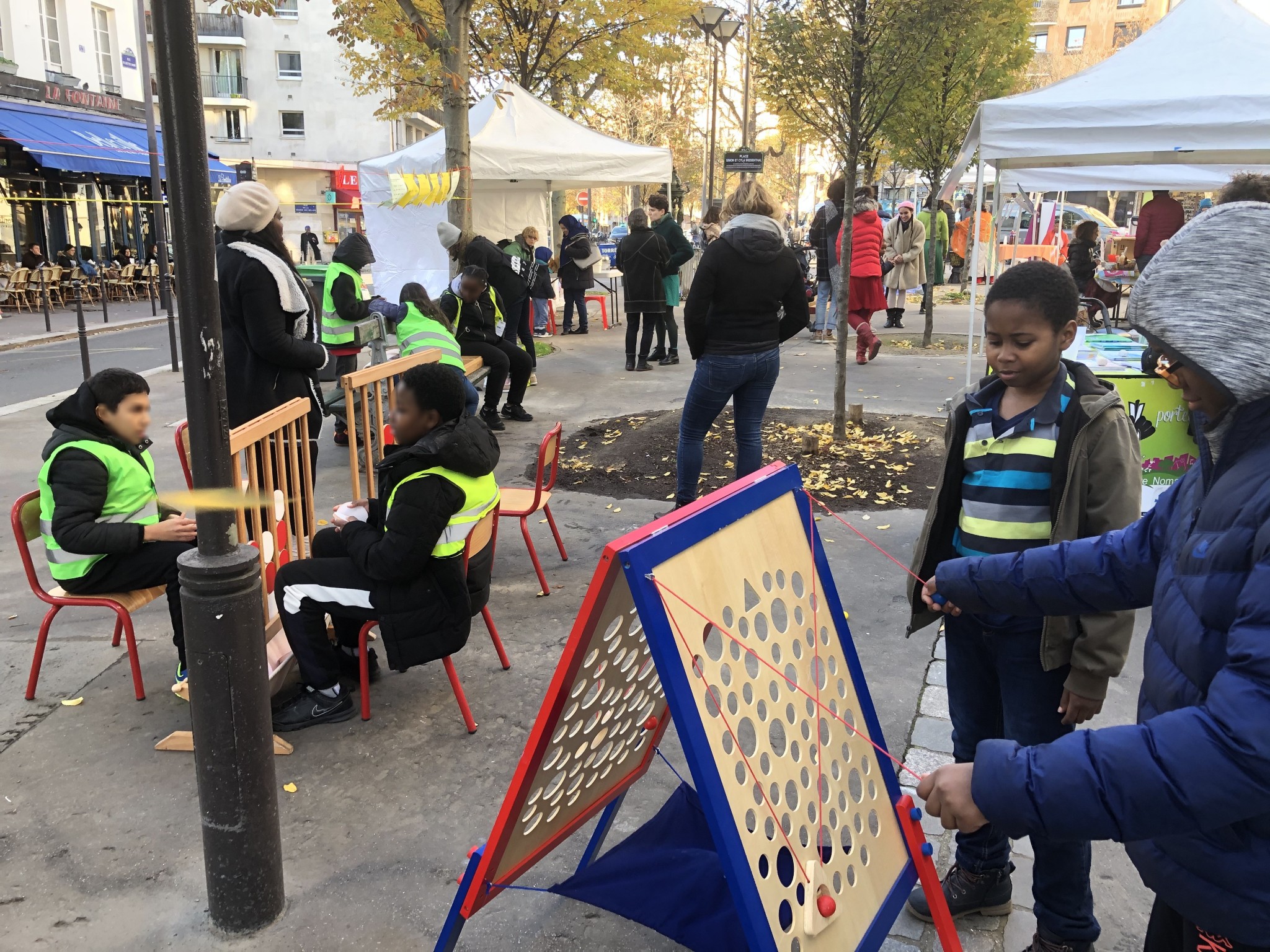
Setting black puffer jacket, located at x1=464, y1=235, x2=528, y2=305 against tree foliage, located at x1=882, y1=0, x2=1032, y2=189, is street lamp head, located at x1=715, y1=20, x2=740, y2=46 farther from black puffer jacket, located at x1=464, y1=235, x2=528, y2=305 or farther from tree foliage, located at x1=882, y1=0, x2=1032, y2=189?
black puffer jacket, located at x1=464, y1=235, x2=528, y2=305

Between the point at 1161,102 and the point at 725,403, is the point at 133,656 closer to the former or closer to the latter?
the point at 725,403

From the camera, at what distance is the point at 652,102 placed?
135ft

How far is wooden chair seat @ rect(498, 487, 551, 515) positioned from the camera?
16.9ft

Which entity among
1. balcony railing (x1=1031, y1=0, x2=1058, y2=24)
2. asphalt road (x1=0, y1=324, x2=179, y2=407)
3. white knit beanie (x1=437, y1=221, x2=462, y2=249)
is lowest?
asphalt road (x1=0, y1=324, x2=179, y2=407)

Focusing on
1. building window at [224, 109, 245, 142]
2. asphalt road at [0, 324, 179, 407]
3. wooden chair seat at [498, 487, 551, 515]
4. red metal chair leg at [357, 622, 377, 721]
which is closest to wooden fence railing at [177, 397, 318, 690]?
red metal chair leg at [357, 622, 377, 721]

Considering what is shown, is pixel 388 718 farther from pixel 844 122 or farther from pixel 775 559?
pixel 844 122

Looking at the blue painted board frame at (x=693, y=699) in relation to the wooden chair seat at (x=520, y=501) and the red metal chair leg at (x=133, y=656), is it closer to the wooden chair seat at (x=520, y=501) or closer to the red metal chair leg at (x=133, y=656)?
the red metal chair leg at (x=133, y=656)

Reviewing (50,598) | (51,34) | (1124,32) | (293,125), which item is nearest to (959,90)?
(50,598)

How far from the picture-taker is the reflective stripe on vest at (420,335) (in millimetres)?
6750

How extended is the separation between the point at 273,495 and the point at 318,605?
1.76ft

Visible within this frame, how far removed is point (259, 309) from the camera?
486 cm

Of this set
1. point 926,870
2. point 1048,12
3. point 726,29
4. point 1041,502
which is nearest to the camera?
point 926,870

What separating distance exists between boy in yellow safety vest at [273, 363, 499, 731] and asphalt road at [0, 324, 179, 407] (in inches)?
340

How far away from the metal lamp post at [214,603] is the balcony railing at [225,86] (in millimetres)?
50869
